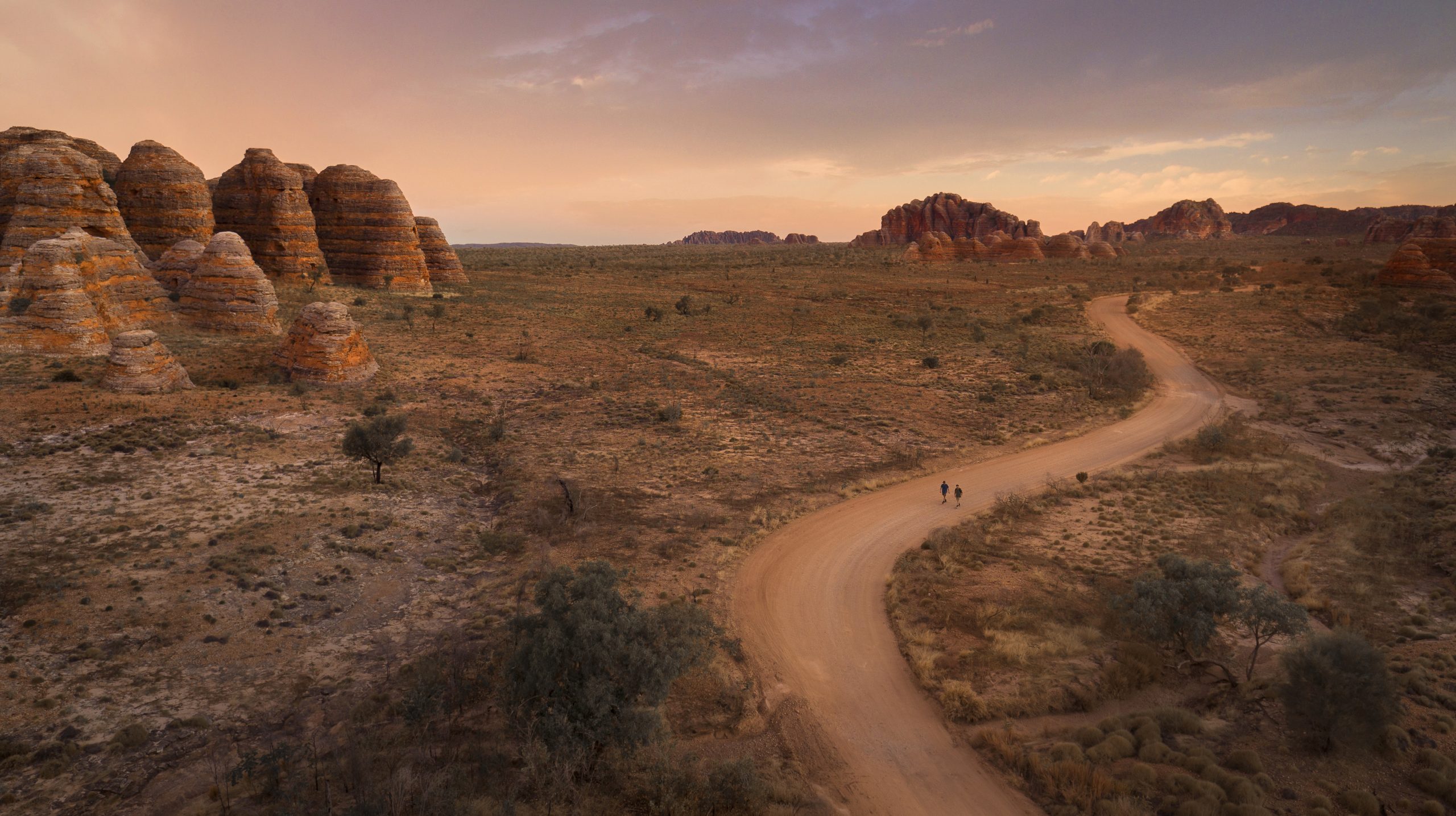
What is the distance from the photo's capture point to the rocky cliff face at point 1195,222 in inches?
6142

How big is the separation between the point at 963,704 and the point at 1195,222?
194 meters

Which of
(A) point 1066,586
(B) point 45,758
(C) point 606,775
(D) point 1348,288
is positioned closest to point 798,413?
(A) point 1066,586

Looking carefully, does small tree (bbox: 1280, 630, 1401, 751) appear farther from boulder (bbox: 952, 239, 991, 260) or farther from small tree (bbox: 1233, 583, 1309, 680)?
boulder (bbox: 952, 239, 991, 260)

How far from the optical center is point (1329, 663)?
9.16 m

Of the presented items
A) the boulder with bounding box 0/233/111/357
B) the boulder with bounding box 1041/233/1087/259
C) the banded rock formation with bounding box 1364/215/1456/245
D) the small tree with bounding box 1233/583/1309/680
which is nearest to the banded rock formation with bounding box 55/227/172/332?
the boulder with bounding box 0/233/111/357

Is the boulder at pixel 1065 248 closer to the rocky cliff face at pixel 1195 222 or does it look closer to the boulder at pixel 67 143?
the rocky cliff face at pixel 1195 222

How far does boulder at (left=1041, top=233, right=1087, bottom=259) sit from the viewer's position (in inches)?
4343

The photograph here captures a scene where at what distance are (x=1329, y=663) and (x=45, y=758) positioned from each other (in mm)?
18645

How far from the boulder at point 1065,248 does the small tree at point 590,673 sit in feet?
401

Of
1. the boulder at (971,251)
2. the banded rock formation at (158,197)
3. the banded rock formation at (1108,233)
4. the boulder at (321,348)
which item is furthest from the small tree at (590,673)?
the banded rock formation at (1108,233)

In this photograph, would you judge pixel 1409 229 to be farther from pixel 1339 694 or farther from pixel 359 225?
pixel 359 225

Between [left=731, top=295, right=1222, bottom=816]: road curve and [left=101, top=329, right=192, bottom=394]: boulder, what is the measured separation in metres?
22.3

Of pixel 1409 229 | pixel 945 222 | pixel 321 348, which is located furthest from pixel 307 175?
pixel 1409 229

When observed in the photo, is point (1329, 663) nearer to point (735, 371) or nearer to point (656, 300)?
point (735, 371)
